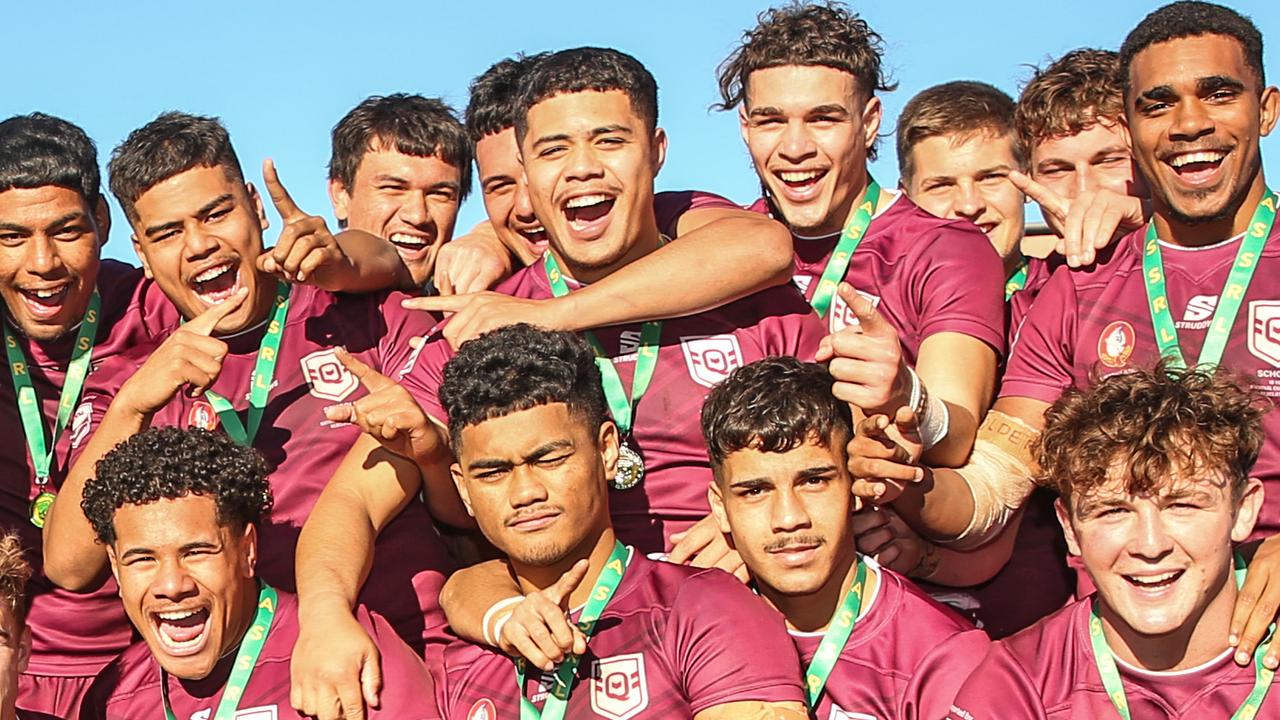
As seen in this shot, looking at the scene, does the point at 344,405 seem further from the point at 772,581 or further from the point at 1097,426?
the point at 1097,426

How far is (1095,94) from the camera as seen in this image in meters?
7.38

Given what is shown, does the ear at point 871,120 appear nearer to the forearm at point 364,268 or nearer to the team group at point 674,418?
the team group at point 674,418

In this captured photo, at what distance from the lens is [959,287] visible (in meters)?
6.56

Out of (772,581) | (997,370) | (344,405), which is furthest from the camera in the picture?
(997,370)

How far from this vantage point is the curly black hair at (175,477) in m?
6.12

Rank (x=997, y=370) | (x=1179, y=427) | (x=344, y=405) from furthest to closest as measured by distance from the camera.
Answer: (x=997, y=370) < (x=344, y=405) < (x=1179, y=427)

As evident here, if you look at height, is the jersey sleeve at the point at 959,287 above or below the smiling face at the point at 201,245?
below

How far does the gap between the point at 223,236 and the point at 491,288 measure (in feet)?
3.50

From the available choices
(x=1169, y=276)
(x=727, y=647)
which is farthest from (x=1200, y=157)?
(x=727, y=647)

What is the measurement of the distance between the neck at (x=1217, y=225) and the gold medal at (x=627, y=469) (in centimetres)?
197

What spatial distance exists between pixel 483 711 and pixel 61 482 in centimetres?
225

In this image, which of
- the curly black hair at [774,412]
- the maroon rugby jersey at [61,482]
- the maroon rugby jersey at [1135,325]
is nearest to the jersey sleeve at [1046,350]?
the maroon rugby jersey at [1135,325]

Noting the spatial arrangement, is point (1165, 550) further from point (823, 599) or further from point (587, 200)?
point (587, 200)

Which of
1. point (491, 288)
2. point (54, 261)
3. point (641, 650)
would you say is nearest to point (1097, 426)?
point (641, 650)
